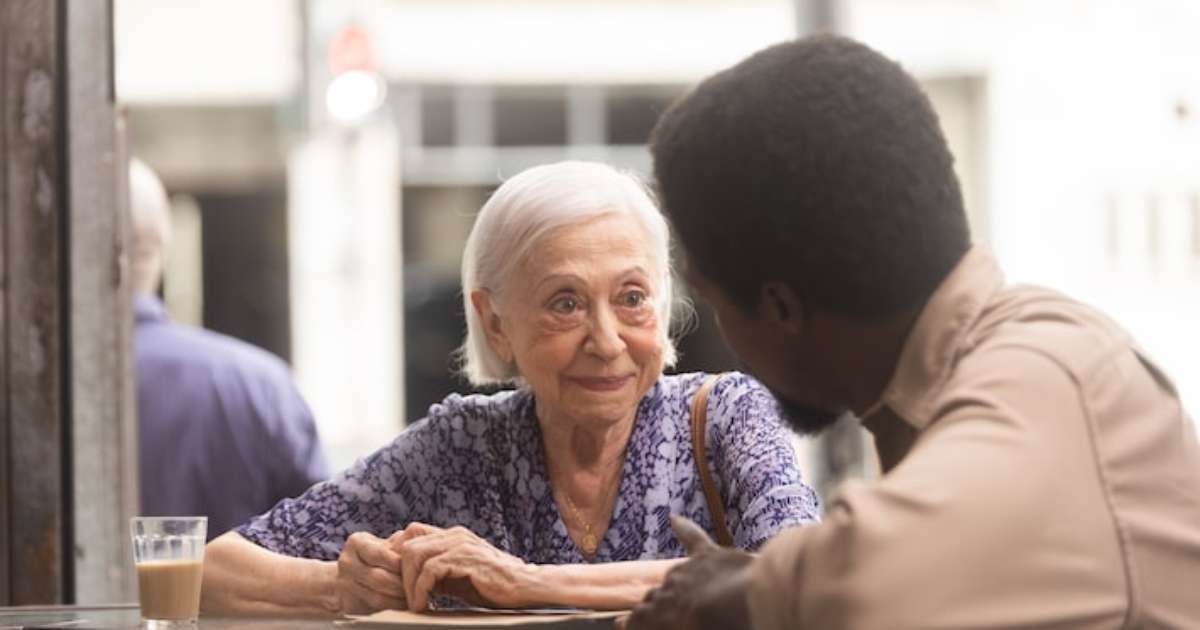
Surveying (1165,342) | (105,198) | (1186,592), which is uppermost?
(105,198)

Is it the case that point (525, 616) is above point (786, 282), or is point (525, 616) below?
below

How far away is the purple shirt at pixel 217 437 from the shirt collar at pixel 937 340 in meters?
3.36

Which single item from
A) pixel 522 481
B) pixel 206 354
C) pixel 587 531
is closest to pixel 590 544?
pixel 587 531

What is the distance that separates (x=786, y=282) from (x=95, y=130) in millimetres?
2389

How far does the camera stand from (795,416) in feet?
7.16

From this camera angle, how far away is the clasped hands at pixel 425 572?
2895mm

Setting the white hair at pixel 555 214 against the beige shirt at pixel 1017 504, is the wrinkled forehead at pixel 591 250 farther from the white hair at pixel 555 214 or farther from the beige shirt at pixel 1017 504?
the beige shirt at pixel 1017 504

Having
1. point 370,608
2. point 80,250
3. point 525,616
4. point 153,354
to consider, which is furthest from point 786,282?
point 153,354

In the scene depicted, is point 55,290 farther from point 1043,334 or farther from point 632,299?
point 1043,334

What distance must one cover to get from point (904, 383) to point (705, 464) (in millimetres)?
1378

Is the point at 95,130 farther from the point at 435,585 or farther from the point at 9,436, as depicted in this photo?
the point at 435,585

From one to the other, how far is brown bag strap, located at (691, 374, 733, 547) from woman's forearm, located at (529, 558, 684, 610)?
0.35 m

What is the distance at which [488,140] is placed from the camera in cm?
1568

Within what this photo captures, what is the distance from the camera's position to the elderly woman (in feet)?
10.9
